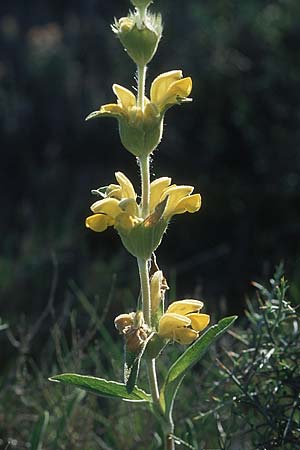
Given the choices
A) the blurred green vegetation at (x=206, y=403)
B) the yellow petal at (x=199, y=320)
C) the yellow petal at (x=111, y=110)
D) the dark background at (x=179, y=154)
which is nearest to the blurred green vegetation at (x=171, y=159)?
the dark background at (x=179, y=154)

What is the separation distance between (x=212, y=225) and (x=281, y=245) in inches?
15.1

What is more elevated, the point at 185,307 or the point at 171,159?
the point at 171,159

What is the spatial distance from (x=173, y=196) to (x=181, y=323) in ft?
0.60

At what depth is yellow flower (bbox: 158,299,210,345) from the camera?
115cm

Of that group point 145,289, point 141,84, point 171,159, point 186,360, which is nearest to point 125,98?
point 141,84

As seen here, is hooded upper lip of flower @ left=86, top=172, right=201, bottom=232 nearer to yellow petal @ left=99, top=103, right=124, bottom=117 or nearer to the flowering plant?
the flowering plant

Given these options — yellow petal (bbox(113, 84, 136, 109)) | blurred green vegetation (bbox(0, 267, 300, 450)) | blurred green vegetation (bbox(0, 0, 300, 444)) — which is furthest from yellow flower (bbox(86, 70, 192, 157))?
blurred green vegetation (bbox(0, 0, 300, 444))

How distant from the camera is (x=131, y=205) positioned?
1.15m

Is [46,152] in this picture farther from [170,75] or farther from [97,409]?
[170,75]

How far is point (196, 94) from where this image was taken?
425 centimetres

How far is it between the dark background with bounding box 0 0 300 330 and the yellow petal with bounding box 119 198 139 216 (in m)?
1.65

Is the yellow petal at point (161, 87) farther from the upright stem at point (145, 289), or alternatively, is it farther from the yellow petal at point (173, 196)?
the upright stem at point (145, 289)

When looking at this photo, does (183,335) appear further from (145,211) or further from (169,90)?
(169,90)

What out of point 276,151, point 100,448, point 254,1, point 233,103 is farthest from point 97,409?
point 254,1
